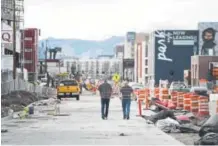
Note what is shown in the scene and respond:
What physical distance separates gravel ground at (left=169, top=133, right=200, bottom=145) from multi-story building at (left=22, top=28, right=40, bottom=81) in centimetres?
9831

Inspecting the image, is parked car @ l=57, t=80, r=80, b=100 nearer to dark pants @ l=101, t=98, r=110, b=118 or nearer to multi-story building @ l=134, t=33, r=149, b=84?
dark pants @ l=101, t=98, r=110, b=118

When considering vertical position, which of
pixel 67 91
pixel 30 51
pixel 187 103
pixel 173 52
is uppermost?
pixel 173 52

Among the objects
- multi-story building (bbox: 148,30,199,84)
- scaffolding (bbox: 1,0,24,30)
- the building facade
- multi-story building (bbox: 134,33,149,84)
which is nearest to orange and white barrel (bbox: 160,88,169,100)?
scaffolding (bbox: 1,0,24,30)

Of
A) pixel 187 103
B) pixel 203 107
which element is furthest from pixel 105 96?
pixel 187 103

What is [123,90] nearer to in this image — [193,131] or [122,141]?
[193,131]

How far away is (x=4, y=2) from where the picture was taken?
287ft

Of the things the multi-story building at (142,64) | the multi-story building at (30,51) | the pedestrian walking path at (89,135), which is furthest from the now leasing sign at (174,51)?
the pedestrian walking path at (89,135)

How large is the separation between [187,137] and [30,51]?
106 meters

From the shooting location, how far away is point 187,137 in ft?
64.8

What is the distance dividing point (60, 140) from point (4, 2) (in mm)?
72016

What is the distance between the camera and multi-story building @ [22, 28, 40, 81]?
12019cm

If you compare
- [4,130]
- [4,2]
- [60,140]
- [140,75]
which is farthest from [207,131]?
[140,75]

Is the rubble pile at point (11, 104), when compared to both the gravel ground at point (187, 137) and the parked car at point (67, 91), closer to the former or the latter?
the gravel ground at point (187, 137)

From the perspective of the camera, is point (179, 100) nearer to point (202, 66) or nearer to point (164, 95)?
point (164, 95)
